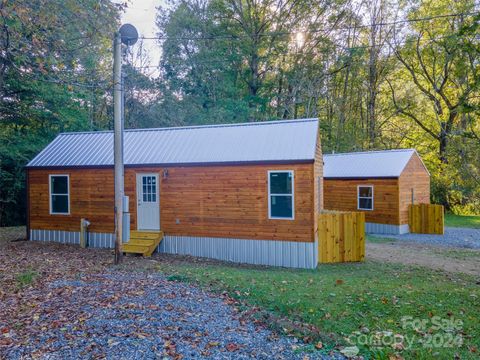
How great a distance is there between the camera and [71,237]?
11.9 m

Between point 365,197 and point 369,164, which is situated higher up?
point 369,164

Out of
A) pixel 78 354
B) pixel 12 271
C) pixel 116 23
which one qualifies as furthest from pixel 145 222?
pixel 78 354

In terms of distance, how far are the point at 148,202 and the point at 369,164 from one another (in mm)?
12238

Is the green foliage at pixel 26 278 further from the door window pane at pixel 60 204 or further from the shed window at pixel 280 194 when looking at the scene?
the shed window at pixel 280 194

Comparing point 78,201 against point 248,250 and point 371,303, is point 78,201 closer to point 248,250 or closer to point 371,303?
point 248,250

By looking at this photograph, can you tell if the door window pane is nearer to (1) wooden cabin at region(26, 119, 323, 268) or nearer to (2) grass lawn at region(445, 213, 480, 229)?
(1) wooden cabin at region(26, 119, 323, 268)

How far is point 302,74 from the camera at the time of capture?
2558cm

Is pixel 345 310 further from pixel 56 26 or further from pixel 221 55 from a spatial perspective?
pixel 221 55

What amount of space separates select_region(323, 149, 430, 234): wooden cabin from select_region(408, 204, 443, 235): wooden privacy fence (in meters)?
0.34

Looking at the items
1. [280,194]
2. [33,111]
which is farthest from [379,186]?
[33,111]

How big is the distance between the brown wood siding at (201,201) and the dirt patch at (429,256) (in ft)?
12.2

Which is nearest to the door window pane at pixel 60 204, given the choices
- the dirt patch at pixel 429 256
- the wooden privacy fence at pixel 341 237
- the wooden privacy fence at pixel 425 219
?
the wooden privacy fence at pixel 341 237

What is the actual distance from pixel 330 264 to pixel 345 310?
523 cm

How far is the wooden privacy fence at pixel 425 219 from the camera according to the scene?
54.3ft
